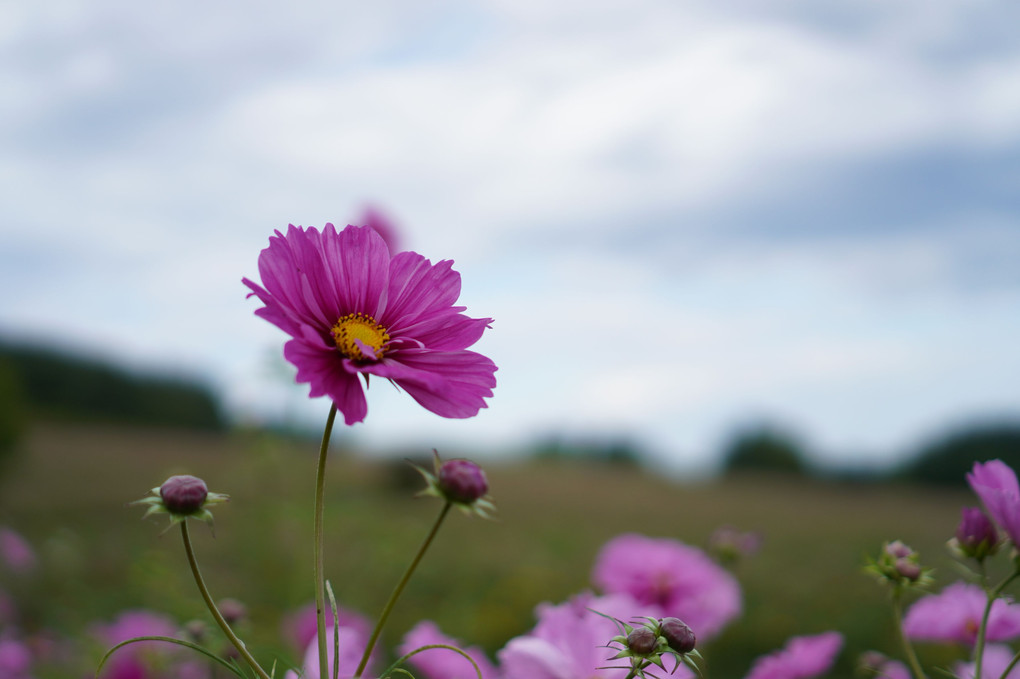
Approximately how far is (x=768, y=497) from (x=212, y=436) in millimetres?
4254

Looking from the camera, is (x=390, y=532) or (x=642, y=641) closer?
(x=642, y=641)

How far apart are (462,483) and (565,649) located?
23 centimetres

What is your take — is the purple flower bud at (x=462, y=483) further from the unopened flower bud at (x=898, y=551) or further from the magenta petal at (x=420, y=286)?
the unopened flower bud at (x=898, y=551)

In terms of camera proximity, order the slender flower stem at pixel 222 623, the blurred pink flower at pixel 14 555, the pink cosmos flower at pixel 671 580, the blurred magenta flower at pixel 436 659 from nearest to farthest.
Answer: the slender flower stem at pixel 222 623, the blurred magenta flower at pixel 436 659, the pink cosmos flower at pixel 671 580, the blurred pink flower at pixel 14 555

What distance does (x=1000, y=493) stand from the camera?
500 millimetres

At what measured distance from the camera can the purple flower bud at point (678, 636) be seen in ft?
1.46

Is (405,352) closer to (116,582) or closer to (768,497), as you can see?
(116,582)

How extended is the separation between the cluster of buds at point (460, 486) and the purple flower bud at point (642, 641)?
11 centimetres

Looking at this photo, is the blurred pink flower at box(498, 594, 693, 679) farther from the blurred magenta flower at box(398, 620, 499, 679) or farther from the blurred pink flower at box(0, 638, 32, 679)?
the blurred pink flower at box(0, 638, 32, 679)

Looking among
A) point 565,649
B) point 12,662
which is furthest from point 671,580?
point 12,662

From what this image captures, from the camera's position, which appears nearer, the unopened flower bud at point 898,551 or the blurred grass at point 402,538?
the unopened flower bud at point 898,551

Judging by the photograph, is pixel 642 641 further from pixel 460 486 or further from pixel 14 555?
pixel 14 555

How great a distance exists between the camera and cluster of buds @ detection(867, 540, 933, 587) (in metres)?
0.53

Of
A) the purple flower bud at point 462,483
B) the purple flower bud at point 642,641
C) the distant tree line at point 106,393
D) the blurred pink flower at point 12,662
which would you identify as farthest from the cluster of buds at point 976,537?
→ the distant tree line at point 106,393
